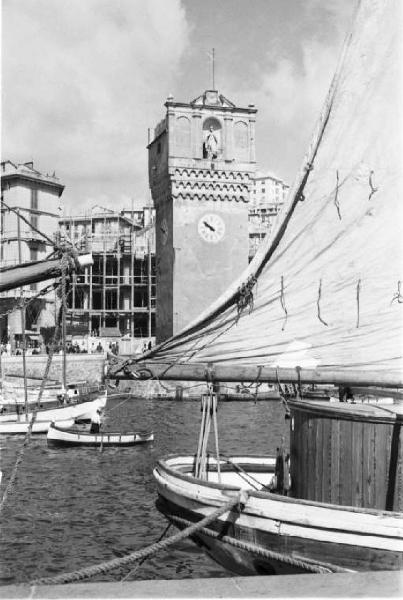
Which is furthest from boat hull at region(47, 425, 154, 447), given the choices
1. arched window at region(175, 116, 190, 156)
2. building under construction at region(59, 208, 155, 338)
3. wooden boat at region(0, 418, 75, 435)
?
building under construction at region(59, 208, 155, 338)

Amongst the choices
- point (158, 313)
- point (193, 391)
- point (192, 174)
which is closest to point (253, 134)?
point (192, 174)

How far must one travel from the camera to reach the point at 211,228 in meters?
47.8

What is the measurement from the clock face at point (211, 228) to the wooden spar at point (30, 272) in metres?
37.0

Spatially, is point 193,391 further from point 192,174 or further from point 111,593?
point 111,593

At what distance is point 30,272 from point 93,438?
18904 mm

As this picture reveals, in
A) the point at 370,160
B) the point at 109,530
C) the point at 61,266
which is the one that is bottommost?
the point at 109,530

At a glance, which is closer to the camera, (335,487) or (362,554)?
(362,554)

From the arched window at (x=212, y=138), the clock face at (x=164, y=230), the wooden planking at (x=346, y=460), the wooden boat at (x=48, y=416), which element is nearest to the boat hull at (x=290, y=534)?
the wooden planking at (x=346, y=460)

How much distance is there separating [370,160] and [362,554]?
5715 millimetres

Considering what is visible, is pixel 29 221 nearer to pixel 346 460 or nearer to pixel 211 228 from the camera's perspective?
pixel 211 228

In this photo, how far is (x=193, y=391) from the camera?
4716 centimetres

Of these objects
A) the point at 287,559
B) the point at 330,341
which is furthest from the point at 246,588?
the point at 330,341

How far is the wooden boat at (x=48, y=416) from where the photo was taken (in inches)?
1265

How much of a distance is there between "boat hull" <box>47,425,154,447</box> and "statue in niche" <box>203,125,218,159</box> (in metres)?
25.9
